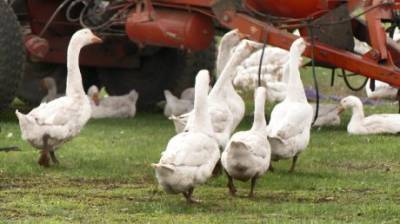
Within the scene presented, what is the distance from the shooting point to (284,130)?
10883 mm

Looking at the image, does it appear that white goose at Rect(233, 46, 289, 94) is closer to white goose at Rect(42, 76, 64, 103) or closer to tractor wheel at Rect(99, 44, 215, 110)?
tractor wheel at Rect(99, 44, 215, 110)

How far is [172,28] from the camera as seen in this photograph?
13.7m

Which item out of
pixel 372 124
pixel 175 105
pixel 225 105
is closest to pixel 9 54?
pixel 175 105

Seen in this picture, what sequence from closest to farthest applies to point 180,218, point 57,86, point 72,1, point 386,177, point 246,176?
1. point 180,218
2. point 246,176
3. point 386,177
4. point 72,1
5. point 57,86

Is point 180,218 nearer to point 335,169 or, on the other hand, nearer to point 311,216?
point 311,216

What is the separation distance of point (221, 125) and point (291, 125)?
2.23 feet

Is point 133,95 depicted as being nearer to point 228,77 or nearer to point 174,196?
point 228,77

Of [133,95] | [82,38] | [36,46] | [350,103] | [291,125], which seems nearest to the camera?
[291,125]

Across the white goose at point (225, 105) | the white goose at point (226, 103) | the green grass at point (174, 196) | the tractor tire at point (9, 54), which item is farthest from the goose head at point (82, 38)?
the tractor tire at point (9, 54)

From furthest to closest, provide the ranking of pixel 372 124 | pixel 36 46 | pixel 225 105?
pixel 36 46 < pixel 372 124 < pixel 225 105

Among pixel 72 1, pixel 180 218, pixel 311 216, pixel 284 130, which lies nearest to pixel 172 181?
pixel 180 218

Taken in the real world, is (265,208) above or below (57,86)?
above

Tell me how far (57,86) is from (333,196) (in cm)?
732

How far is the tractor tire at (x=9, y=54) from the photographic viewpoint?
1386cm
